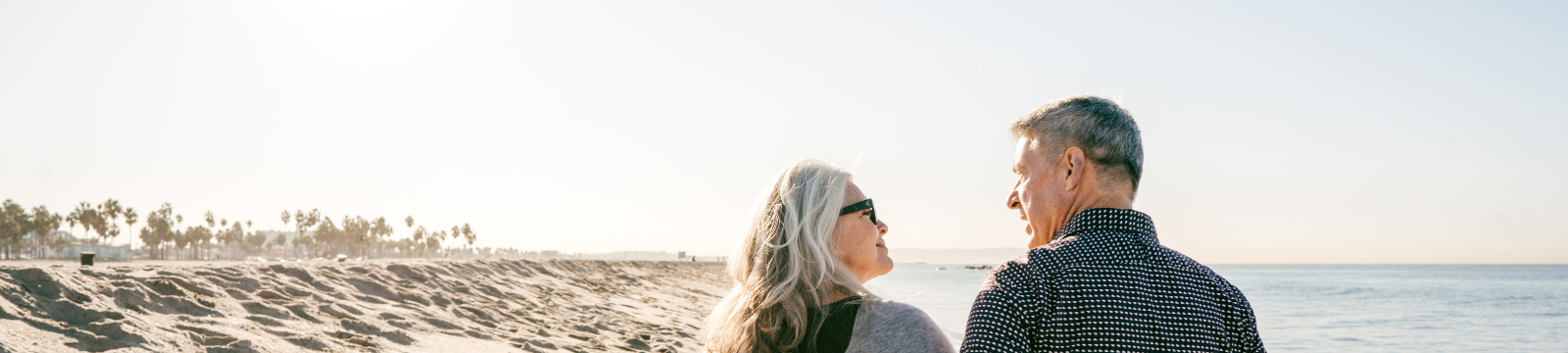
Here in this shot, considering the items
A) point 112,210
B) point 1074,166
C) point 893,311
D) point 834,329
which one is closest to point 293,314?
point 834,329

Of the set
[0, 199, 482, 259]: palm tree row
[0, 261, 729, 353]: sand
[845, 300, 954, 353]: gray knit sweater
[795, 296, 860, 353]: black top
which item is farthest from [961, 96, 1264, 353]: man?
[0, 199, 482, 259]: palm tree row

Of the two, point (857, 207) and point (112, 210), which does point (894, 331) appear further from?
point (112, 210)

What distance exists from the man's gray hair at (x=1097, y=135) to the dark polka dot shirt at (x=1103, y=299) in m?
0.12

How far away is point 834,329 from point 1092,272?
62 cm

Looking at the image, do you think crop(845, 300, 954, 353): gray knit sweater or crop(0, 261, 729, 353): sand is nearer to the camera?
crop(845, 300, 954, 353): gray knit sweater

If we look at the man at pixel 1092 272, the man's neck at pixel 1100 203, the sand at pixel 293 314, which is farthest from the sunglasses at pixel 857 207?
the sand at pixel 293 314

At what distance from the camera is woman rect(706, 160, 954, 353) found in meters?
1.86

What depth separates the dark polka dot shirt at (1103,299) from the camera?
1469 mm

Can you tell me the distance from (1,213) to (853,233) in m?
98.2

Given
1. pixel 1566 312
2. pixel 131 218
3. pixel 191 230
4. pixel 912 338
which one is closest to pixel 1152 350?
pixel 912 338

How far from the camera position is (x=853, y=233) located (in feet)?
7.15

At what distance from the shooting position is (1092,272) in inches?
60.5

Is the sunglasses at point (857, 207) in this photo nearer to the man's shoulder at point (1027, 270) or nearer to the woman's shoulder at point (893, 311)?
the woman's shoulder at point (893, 311)

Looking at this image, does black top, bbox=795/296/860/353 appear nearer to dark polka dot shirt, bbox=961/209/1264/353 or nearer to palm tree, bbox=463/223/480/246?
dark polka dot shirt, bbox=961/209/1264/353
